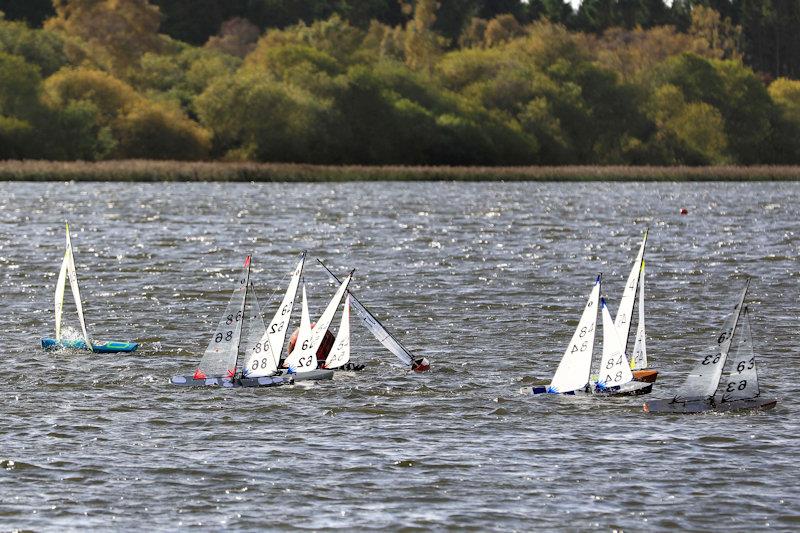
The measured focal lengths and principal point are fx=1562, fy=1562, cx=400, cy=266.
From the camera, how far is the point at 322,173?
131 m

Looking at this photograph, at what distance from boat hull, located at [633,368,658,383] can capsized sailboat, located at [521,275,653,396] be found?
1.10m

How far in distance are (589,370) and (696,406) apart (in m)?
Result: 2.36

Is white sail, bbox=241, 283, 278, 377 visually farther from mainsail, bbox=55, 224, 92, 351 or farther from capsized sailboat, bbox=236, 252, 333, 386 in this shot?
mainsail, bbox=55, 224, 92, 351

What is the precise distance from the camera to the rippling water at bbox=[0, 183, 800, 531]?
72.1ft

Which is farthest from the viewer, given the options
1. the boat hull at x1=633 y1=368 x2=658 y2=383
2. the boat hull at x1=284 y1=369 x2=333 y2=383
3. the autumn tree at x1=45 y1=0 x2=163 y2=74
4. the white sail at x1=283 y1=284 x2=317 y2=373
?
the autumn tree at x1=45 y1=0 x2=163 y2=74

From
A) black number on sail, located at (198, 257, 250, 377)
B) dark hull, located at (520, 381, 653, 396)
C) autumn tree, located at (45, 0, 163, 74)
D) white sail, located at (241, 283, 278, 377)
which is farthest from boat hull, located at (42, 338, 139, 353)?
autumn tree, located at (45, 0, 163, 74)

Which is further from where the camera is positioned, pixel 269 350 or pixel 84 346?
pixel 84 346

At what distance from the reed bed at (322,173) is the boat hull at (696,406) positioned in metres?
98.5

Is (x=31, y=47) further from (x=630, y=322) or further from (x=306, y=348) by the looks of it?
(x=630, y=322)

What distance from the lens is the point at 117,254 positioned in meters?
64.1

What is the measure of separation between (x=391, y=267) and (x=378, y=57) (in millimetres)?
119393

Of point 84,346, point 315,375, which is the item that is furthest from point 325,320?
point 84,346

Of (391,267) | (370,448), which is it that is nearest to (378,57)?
(391,267)

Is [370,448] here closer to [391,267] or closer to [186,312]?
[186,312]
